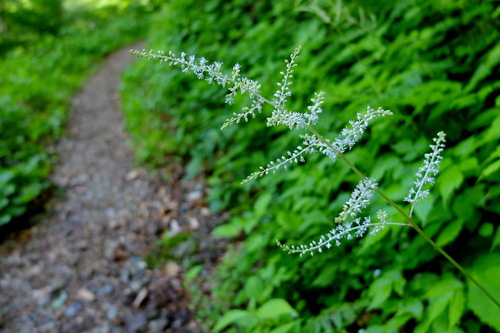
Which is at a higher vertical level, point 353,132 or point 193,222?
point 353,132

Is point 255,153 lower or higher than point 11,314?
higher

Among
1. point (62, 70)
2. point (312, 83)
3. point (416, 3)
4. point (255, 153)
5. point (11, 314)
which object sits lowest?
point (11, 314)

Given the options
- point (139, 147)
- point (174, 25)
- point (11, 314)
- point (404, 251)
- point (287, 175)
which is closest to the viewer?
point (404, 251)

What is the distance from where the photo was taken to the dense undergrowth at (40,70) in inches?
214

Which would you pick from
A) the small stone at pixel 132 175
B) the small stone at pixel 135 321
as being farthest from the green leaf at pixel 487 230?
the small stone at pixel 132 175

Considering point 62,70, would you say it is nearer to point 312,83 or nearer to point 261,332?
point 312,83

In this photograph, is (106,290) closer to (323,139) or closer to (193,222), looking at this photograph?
(193,222)

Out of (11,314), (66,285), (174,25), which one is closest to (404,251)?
(66,285)

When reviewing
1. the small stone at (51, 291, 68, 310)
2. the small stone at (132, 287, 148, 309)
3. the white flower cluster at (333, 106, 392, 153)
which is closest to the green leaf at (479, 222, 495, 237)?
the white flower cluster at (333, 106, 392, 153)

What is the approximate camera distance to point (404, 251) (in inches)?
84.5

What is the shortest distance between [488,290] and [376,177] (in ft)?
2.68

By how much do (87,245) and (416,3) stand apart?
4375mm

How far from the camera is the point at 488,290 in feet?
5.11

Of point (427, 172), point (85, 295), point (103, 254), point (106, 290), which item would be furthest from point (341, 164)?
point (103, 254)
